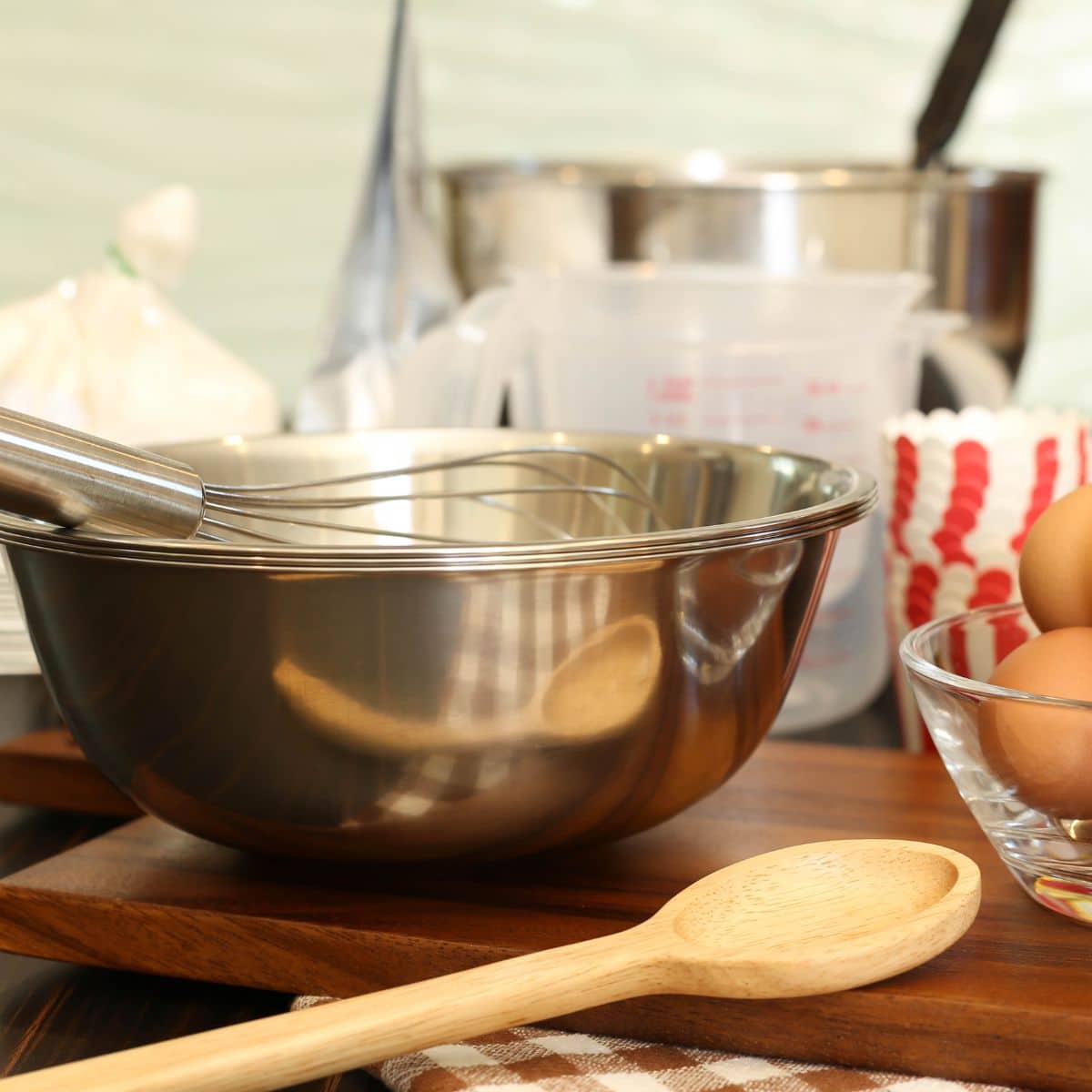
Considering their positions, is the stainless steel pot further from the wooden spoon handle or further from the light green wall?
the wooden spoon handle

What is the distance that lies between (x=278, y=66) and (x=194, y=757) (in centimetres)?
109

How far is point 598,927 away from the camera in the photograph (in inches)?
14.0

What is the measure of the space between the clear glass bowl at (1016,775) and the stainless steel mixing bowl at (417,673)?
49mm

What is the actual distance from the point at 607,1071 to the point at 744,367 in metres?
0.40

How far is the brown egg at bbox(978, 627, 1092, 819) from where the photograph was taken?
0.33m

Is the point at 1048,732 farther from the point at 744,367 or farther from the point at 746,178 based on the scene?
the point at 746,178

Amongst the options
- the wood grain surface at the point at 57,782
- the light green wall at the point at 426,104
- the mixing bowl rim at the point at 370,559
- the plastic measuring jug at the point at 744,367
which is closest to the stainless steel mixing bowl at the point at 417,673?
the mixing bowl rim at the point at 370,559

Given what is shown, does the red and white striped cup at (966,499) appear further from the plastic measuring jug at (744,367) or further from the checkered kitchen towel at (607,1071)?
the checkered kitchen towel at (607,1071)

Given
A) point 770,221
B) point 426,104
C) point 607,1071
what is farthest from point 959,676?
point 426,104

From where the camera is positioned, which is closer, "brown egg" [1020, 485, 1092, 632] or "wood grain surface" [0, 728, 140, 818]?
"brown egg" [1020, 485, 1092, 632]

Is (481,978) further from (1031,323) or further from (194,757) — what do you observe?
(1031,323)

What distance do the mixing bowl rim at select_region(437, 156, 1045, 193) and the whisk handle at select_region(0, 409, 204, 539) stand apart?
505 millimetres

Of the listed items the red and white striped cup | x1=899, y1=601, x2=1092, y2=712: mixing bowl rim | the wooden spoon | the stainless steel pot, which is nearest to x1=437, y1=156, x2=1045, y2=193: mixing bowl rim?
the stainless steel pot

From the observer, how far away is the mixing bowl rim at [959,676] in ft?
1.07
